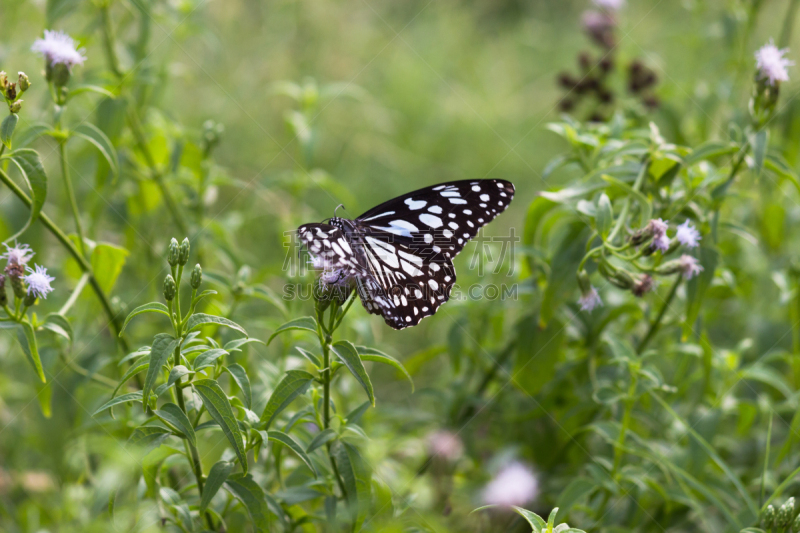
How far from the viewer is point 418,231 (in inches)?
77.6

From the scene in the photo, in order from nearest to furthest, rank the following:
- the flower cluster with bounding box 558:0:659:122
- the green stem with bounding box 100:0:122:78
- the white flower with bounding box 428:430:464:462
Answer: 1. the green stem with bounding box 100:0:122:78
2. the white flower with bounding box 428:430:464:462
3. the flower cluster with bounding box 558:0:659:122

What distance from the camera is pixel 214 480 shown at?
4.31 feet

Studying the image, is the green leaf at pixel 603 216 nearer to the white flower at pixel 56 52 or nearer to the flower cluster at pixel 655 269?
the flower cluster at pixel 655 269

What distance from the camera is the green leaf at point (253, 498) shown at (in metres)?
1.35

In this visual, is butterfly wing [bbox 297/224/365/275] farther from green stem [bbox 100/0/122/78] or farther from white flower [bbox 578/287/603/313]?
green stem [bbox 100/0/122/78]

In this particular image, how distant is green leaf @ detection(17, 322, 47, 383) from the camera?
54.0 inches

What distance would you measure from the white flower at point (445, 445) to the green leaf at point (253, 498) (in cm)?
91

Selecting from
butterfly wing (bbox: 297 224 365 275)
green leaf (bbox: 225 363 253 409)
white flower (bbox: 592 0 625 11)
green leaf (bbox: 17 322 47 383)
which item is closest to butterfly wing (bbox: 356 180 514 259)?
butterfly wing (bbox: 297 224 365 275)

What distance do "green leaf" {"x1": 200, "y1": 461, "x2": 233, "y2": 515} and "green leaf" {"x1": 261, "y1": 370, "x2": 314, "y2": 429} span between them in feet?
0.40

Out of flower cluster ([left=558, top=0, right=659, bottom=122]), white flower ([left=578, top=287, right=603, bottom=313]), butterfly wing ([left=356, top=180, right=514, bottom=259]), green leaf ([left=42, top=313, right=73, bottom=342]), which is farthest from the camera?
flower cluster ([left=558, top=0, right=659, bottom=122])

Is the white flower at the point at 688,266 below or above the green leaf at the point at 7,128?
below

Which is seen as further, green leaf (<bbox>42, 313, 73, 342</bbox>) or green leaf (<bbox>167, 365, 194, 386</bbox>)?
green leaf (<bbox>42, 313, 73, 342</bbox>)

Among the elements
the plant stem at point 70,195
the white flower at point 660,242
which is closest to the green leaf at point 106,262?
the plant stem at point 70,195

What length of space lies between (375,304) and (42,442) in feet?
4.82
